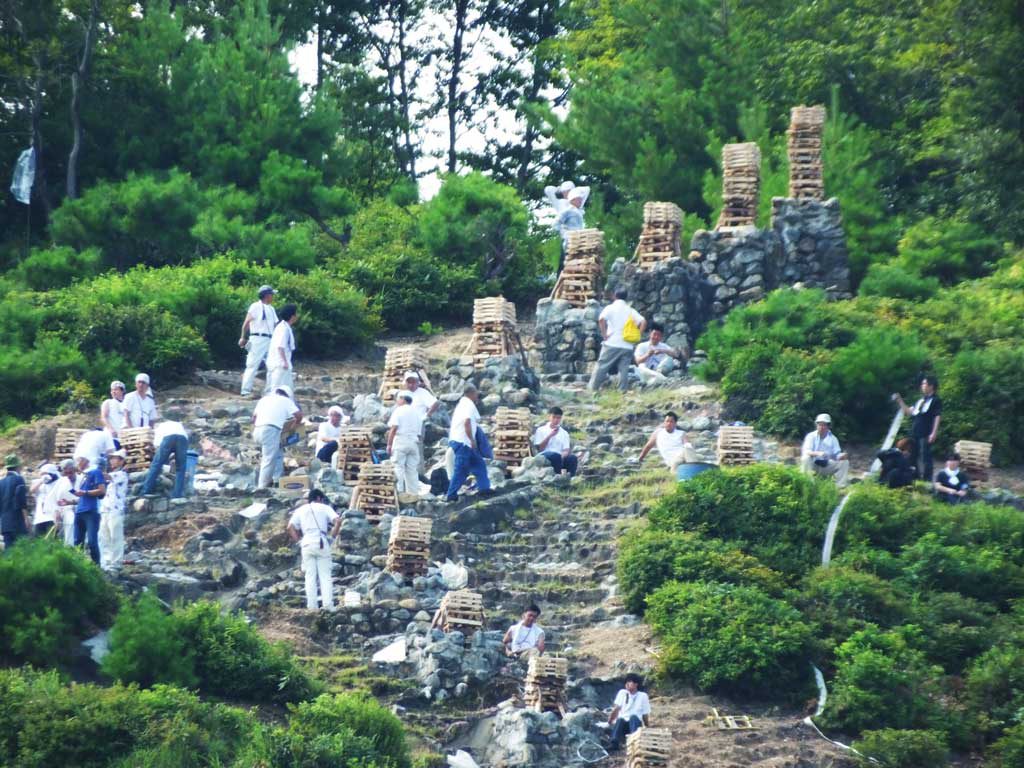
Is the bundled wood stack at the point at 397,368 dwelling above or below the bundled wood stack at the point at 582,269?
below

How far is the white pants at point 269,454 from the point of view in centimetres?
Result: 3019

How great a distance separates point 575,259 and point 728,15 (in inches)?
433

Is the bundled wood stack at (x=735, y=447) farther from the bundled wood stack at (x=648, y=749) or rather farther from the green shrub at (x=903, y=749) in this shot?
the bundled wood stack at (x=648, y=749)

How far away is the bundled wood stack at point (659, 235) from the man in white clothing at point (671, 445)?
900cm

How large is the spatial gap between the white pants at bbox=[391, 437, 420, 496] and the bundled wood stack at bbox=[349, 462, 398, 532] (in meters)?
0.79

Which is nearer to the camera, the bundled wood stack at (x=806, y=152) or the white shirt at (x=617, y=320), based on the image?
the white shirt at (x=617, y=320)

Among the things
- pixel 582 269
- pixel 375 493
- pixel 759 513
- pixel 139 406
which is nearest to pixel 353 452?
pixel 375 493

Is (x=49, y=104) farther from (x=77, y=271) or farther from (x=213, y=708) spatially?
(x=213, y=708)

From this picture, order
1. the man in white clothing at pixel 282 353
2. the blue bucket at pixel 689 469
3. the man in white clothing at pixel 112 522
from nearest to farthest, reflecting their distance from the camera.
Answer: the man in white clothing at pixel 112 522
the blue bucket at pixel 689 469
the man in white clothing at pixel 282 353

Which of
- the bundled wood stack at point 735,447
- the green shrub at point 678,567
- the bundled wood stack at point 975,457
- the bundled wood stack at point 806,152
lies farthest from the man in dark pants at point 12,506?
the bundled wood stack at point 806,152

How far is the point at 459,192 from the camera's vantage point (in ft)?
153

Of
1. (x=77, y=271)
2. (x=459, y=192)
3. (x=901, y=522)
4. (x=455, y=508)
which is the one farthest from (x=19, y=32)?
(x=901, y=522)

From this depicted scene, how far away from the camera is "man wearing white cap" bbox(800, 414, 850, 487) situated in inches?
1218

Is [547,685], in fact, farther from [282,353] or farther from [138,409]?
[282,353]
